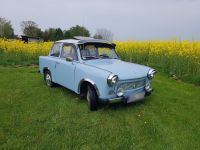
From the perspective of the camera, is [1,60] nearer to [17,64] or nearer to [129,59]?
[17,64]

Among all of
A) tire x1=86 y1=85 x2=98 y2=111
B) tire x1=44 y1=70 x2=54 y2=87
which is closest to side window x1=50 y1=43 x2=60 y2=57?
tire x1=44 y1=70 x2=54 y2=87

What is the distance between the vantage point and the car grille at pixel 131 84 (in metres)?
5.47

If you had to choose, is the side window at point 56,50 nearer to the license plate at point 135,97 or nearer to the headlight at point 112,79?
the headlight at point 112,79

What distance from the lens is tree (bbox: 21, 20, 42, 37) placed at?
6262 cm

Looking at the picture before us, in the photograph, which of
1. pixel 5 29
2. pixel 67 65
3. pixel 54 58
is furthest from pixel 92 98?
pixel 5 29

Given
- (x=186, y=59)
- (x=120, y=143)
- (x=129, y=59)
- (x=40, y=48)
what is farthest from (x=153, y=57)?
(x=120, y=143)

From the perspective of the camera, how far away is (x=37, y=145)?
413 cm

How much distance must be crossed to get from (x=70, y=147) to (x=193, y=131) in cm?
248

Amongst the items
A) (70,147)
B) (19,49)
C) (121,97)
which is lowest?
(70,147)

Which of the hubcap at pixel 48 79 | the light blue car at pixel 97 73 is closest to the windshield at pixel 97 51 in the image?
the light blue car at pixel 97 73

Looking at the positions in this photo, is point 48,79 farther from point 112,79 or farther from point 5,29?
point 5,29

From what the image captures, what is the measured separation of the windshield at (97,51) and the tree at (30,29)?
58347mm

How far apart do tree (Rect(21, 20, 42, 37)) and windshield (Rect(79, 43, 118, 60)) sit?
58.3 m

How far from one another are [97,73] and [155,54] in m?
8.31
